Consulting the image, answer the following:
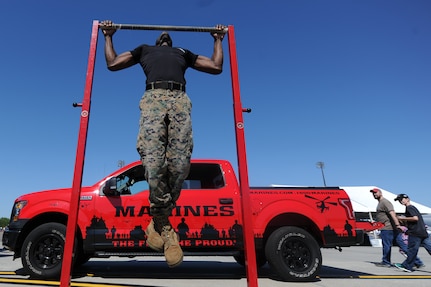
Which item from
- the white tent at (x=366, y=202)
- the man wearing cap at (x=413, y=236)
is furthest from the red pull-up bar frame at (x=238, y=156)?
the white tent at (x=366, y=202)

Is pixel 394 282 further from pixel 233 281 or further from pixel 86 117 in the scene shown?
pixel 86 117

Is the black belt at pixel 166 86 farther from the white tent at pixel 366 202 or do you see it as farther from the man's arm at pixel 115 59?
the white tent at pixel 366 202

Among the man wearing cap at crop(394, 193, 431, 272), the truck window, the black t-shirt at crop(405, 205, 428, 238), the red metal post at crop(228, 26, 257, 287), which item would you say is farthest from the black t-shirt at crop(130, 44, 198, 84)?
the black t-shirt at crop(405, 205, 428, 238)

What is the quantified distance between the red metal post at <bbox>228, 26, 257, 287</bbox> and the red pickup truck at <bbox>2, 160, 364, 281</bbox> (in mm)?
2308

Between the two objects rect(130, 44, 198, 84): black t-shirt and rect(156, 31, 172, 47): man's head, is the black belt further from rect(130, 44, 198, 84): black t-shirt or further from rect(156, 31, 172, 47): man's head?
rect(156, 31, 172, 47): man's head

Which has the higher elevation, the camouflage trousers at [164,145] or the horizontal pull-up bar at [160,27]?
the horizontal pull-up bar at [160,27]

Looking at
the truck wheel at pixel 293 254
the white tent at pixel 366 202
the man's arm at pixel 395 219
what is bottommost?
the truck wheel at pixel 293 254

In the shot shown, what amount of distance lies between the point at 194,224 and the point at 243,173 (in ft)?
8.04

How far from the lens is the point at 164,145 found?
2588mm

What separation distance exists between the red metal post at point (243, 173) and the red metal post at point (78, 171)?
1.40 metres

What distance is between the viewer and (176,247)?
8.21 ft

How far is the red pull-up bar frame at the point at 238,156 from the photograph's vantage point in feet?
8.60

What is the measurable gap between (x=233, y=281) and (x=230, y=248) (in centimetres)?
50

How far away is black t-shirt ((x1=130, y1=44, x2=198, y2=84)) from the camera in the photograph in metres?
2.78
